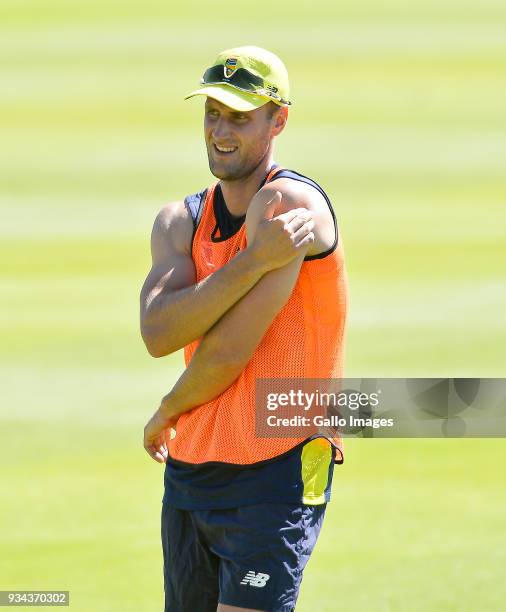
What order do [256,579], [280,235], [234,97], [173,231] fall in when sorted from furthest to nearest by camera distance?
[173,231] < [234,97] < [256,579] < [280,235]

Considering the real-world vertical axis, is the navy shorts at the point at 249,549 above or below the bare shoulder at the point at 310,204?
below

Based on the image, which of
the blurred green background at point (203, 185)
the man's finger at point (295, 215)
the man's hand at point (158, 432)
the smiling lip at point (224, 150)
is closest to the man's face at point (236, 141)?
the smiling lip at point (224, 150)

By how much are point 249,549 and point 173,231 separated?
3.21 ft

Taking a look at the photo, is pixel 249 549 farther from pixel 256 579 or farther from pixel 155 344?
pixel 155 344

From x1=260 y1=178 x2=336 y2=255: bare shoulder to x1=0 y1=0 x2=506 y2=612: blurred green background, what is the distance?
2.16m

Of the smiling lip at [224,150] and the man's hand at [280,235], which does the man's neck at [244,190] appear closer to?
the smiling lip at [224,150]

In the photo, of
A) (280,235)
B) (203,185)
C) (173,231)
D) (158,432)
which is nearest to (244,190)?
(173,231)

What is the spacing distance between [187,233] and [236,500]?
0.82m

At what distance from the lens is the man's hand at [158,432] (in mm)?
4012

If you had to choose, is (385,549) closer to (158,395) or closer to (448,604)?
(448,604)

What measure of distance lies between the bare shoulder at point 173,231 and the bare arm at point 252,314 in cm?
31

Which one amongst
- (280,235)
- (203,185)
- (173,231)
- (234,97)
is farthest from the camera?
(203,185)

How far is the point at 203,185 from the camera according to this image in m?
9.82

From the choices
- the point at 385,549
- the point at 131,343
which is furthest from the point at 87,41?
the point at 385,549
